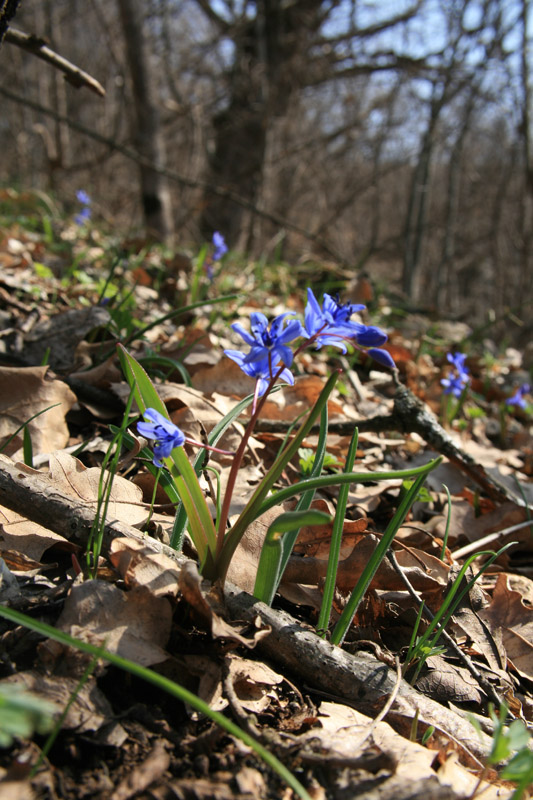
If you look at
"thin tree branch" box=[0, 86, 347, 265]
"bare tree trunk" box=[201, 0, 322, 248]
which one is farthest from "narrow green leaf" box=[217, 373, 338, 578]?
"bare tree trunk" box=[201, 0, 322, 248]

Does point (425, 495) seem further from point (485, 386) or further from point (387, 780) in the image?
point (485, 386)

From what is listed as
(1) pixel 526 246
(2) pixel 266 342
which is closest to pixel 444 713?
(2) pixel 266 342

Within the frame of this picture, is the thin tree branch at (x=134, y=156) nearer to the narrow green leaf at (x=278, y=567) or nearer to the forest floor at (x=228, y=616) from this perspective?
the forest floor at (x=228, y=616)

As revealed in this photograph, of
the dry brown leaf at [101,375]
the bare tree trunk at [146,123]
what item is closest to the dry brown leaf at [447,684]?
the dry brown leaf at [101,375]

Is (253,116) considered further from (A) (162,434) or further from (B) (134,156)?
(A) (162,434)

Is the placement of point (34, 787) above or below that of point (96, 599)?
below

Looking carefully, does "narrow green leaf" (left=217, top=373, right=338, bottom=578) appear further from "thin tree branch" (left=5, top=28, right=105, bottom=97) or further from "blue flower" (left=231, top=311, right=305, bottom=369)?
"thin tree branch" (left=5, top=28, right=105, bottom=97)
